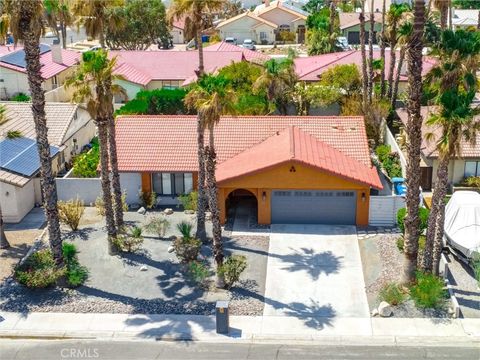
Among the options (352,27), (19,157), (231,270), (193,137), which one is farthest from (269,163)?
(352,27)

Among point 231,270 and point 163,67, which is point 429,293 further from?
point 163,67

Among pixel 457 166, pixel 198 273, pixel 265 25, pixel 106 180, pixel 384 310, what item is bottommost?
pixel 384 310

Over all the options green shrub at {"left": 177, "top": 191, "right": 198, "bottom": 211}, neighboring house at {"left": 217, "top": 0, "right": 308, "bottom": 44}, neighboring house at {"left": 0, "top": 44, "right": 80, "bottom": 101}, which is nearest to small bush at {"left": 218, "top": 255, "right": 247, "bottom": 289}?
green shrub at {"left": 177, "top": 191, "right": 198, "bottom": 211}

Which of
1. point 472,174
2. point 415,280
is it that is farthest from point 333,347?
point 472,174

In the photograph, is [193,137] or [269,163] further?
[193,137]

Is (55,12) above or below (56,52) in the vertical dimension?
above

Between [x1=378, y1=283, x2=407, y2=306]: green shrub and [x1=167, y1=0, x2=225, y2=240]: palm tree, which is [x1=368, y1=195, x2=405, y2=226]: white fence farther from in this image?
[x1=167, y1=0, x2=225, y2=240]: palm tree

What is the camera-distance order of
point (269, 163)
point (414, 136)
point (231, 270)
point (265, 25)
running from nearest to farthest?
point (414, 136) → point (231, 270) → point (269, 163) → point (265, 25)
